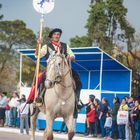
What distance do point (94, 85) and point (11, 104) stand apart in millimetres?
4715

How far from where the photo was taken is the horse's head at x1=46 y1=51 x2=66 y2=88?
10445 millimetres

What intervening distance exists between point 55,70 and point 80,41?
2964cm

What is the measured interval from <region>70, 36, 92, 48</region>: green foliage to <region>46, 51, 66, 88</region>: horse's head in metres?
27.3

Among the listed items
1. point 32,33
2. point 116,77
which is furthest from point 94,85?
point 32,33

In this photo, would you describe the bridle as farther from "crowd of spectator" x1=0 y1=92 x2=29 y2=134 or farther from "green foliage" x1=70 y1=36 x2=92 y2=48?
"green foliage" x1=70 y1=36 x2=92 y2=48

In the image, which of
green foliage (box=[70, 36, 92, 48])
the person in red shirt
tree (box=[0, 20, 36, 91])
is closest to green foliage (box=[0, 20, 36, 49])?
tree (box=[0, 20, 36, 91])

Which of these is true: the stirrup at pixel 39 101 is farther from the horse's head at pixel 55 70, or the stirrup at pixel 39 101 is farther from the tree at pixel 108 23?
the tree at pixel 108 23

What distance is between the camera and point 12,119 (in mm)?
28000

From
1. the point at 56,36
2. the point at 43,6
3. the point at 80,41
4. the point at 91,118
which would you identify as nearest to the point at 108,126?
the point at 91,118

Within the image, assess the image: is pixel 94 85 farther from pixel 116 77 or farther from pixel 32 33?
pixel 32 33

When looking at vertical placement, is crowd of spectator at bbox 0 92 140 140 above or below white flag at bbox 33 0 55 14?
below

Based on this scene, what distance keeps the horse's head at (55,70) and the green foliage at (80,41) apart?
Answer: 27339 mm

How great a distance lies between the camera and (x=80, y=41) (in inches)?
1575

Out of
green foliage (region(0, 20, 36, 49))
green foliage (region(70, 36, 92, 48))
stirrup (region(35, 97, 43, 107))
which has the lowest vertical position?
stirrup (region(35, 97, 43, 107))
